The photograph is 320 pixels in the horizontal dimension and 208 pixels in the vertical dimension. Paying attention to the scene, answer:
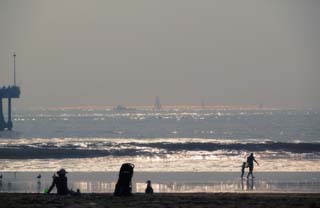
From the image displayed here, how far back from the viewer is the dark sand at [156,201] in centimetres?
1858

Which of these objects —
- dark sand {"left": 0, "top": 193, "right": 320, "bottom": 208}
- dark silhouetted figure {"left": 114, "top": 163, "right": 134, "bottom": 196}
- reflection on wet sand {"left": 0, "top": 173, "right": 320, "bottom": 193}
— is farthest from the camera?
reflection on wet sand {"left": 0, "top": 173, "right": 320, "bottom": 193}

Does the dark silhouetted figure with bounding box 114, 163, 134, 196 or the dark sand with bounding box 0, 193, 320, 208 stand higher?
the dark silhouetted figure with bounding box 114, 163, 134, 196

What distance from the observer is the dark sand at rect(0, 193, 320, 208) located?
18.6m

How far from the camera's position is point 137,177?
110 feet

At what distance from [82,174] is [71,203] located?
16217mm

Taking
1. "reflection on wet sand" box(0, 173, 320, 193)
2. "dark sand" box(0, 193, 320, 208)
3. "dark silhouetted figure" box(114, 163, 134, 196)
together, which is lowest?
"reflection on wet sand" box(0, 173, 320, 193)

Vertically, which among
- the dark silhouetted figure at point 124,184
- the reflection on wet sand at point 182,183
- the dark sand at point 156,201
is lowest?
the reflection on wet sand at point 182,183

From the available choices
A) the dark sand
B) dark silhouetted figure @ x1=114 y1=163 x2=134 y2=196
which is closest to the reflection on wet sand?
dark silhouetted figure @ x1=114 y1=163 x2=134 y2=196

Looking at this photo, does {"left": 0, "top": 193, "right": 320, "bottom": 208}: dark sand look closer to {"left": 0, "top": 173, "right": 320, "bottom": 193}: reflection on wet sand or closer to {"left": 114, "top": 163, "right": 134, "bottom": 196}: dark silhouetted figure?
{"left": 114, "top": 163, "right": 134, "bottom": 196}: dark silhouetted figure

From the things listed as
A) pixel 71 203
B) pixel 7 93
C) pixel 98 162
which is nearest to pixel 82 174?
pixel 98 162

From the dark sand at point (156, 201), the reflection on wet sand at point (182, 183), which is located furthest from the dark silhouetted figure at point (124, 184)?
the reflection on wet sand at point (182, 183)

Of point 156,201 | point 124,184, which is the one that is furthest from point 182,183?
point 156,201

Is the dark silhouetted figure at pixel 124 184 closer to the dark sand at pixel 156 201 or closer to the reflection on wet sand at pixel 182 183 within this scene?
the dark sand at pixel 156 201

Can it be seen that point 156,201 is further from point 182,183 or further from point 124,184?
point 182,183
